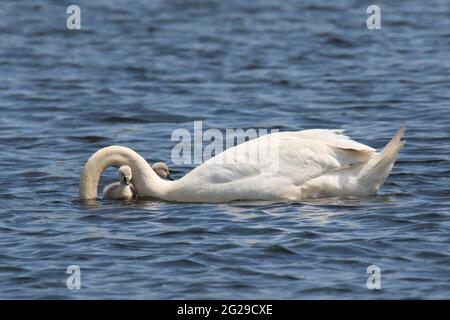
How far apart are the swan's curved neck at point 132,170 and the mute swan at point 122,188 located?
92mm

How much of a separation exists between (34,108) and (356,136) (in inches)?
209

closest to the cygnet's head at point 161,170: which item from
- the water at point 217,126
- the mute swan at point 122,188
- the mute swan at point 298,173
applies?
the mute swan at point 122,188

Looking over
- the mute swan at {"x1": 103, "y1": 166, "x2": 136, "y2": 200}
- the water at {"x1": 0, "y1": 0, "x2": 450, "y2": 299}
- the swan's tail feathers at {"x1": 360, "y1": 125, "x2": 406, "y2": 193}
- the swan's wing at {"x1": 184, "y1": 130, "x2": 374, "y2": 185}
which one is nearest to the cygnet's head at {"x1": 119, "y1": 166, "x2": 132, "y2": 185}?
the mute swan at {"x1": 103, "y1": 166, "x2": 136, "y2": 200}

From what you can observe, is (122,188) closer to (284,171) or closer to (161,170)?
(161,170)

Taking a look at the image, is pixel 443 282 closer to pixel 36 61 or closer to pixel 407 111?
pixel 407 111

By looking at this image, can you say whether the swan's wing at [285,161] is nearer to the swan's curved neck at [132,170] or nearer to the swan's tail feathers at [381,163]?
the swan's tail feathers at [381,163]

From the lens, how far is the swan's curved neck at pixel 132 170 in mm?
12016

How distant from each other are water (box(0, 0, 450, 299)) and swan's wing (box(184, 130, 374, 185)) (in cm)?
32

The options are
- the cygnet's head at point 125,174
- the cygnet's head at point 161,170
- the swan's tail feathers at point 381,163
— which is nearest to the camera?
the swan's tail feathers at point 381,163

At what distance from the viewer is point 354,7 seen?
26.9m

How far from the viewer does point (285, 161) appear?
38.3 feet

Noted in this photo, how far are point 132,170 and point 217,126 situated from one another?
439cm

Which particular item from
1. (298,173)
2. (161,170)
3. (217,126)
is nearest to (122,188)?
(161,170)
